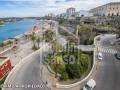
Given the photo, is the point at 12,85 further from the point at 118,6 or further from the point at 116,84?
the point at 118,6

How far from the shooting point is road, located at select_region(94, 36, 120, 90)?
20541 millimetres

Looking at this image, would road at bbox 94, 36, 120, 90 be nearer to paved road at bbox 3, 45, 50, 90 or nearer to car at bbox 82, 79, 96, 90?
car at bbox 82, 79, 96, 90

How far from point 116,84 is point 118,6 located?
8266 cm

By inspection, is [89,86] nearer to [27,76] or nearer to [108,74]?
[108,74]

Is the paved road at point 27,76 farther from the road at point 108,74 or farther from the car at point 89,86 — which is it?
the road at point 108,74

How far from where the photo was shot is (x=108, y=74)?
2384 cm

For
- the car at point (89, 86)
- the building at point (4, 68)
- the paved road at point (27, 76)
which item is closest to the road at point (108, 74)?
the car at point (89, 86)

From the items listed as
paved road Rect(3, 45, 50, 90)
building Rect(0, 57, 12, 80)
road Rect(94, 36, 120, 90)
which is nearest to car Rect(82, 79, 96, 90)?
road Rect(94, 36, 120, 90)

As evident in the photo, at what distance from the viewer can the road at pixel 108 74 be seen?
67.4 ft

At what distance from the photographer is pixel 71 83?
20.9 metres

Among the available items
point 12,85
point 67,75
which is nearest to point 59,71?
point 67,75

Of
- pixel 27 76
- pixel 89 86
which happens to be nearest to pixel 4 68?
pixel 27 76

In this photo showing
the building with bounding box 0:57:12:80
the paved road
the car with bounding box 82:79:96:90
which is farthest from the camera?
the building with bounding box 0:57:12:80

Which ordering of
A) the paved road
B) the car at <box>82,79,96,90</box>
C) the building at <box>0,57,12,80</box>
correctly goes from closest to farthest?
the car at <box>82,79,96,90</box>, the paved road, the building at <box>0,57,12,80</box>
